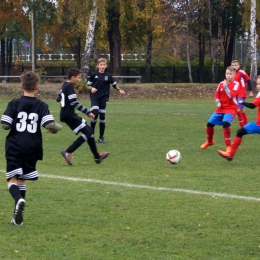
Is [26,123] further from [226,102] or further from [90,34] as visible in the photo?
[90,34]

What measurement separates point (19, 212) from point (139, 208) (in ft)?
4.99

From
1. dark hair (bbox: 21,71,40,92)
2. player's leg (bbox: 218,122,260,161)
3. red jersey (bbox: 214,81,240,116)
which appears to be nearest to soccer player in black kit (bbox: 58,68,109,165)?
player's leg (bbox: 218,122,260,161)

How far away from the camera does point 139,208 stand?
698 centimetres

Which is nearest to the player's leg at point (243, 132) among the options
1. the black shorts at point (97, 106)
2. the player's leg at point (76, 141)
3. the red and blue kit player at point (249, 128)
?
the red and blue kit player at point (249, 128)

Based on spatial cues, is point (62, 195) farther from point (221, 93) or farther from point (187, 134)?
point (187, 134)

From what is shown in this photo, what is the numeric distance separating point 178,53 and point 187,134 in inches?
2091

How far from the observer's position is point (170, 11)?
4319cm

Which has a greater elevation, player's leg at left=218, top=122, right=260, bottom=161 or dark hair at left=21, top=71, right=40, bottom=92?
dark hair at left=21, top=71, right=40, bottom=92

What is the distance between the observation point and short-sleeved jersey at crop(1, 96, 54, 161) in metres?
6.24

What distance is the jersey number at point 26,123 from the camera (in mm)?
6254

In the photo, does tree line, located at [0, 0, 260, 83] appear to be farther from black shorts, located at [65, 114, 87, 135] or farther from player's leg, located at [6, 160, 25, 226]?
player's leg, located at [6, 160, 25, 226]

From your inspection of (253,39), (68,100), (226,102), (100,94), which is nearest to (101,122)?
(100,94)

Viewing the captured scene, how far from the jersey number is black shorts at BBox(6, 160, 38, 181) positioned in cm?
33

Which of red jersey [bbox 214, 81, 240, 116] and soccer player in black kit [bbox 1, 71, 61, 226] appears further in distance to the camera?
red jersey [bbox 214, 81, 240, 116]
